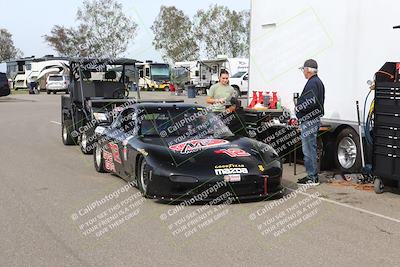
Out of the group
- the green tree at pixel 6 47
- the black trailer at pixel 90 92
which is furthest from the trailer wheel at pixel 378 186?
the green tree at pixel 6 47

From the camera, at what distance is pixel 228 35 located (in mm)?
61094

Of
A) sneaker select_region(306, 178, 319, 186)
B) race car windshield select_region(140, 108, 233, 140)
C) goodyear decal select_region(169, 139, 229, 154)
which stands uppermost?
race car windshield select_region(140, 108, 233, 140)

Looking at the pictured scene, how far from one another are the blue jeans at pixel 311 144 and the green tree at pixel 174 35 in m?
51.2

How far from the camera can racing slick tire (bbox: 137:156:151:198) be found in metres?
7.14

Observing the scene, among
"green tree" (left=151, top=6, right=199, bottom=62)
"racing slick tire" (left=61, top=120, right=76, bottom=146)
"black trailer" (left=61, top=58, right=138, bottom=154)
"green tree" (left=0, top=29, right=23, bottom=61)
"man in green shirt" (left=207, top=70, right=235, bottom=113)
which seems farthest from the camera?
"green tree" (left=0, top=29, right=23, bottom=61)

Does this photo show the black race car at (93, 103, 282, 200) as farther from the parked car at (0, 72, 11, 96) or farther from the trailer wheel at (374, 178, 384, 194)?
the parked car at (0, 72, 11, 96)

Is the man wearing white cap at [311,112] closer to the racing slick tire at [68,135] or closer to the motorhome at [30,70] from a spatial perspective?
the racing slick tire at [68,135]

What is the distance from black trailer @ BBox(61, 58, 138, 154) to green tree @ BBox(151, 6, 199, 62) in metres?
44.9

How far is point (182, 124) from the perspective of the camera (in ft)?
27.1

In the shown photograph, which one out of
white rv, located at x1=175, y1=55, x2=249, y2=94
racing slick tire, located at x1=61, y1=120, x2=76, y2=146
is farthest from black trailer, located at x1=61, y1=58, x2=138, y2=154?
white rv, located at x1=175, y1=55, x2=249, y2=94

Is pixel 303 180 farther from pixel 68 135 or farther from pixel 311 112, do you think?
pixel 68 135

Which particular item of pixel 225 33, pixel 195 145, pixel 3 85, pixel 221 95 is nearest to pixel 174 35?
pixel 225 33

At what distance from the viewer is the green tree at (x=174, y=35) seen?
196 ft

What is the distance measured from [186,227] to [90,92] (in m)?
8.42
